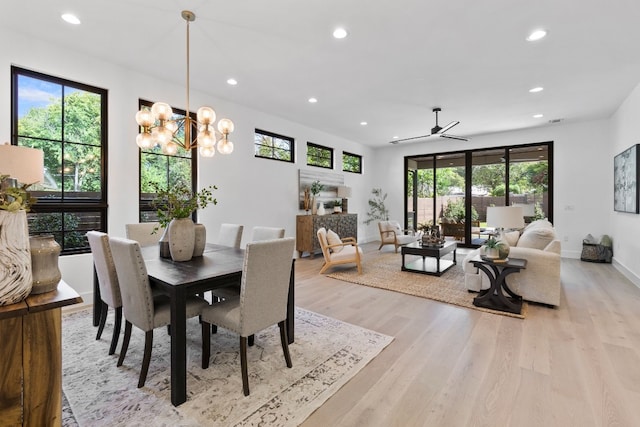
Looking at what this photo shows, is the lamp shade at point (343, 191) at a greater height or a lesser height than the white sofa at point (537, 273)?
greater

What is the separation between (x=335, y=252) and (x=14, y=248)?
428 centimetres

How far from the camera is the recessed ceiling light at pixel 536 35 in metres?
2.96

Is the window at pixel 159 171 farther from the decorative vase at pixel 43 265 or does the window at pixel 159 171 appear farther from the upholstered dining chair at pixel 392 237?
the upholstered dining chair at pixel 392 237

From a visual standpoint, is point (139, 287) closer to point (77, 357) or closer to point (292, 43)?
point (77, 357)

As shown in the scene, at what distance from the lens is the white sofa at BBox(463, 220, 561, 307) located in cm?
336

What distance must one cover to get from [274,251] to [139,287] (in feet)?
3.00

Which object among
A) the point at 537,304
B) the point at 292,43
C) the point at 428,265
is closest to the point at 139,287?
the point at 292,43

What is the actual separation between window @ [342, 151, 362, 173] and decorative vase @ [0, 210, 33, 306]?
7331 millimetres

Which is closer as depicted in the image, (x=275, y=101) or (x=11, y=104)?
(x=11, y=104)

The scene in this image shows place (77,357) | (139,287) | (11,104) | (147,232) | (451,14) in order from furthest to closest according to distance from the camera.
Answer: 1. (147,232)
2. (11,104)
3. (451,14)
4. (77,357)
5. (139,287)

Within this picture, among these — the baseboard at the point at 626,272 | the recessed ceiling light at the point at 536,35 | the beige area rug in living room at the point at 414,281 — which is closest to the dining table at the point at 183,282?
the beige area rug in living room at the point at 414,281

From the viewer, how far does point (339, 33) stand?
3035 mm

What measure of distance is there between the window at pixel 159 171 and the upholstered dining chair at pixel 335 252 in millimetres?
2210

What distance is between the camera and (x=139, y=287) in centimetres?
197
